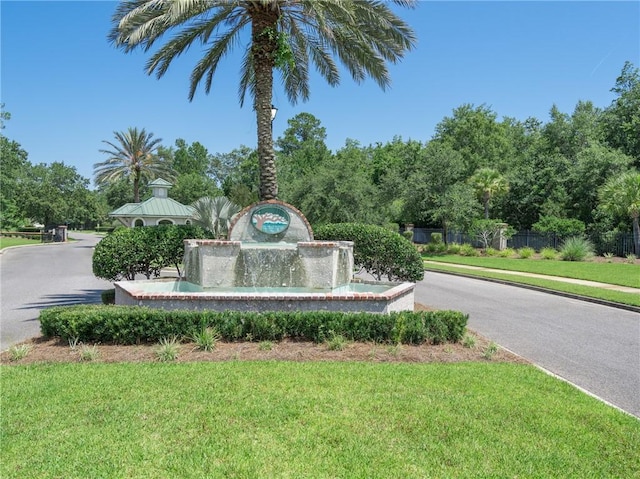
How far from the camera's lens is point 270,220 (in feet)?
37.0

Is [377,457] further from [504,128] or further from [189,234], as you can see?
[504,128]

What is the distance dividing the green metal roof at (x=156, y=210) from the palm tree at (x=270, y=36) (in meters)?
25.3

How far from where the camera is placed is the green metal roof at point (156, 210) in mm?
38016

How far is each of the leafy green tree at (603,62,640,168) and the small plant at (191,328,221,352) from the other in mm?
38941

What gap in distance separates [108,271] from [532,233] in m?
32.0

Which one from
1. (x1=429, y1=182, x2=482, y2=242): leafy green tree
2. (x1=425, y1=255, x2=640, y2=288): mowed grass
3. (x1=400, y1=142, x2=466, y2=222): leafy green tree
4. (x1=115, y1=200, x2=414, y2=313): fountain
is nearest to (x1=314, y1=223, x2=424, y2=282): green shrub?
(x1=115, y1=200, x2=414, y2=313): fountain

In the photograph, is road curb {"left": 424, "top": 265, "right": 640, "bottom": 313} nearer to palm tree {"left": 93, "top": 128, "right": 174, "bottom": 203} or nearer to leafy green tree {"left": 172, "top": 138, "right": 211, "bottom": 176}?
palm tree {"left": 93, "top": 128, "right": 174, "bottom": 203}

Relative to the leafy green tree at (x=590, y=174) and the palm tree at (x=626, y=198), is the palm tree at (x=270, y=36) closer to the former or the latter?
the palm tree at (x=626, y=198)

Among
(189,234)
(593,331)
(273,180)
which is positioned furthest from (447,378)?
(189,234)

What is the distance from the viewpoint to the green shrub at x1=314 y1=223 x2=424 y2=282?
12.2 m

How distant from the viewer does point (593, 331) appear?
32.3 feet

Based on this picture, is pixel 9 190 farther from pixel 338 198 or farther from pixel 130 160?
pixel 338 198

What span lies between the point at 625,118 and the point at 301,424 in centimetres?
4457

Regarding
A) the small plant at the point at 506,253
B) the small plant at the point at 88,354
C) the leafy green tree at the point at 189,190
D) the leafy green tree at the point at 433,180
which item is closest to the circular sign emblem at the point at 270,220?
the small plant at the point at 88,354
